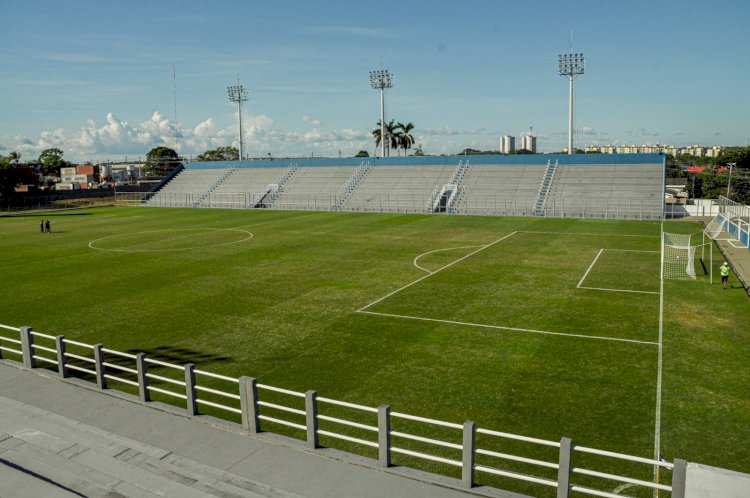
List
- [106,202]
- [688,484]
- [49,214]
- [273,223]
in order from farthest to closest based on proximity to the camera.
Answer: [106,202] → [49,214] → [273,223] → [688,484]

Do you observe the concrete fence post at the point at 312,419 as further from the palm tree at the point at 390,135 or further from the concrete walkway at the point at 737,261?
the palm tree at the point at 390,135

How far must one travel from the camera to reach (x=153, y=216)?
67625 millimetres

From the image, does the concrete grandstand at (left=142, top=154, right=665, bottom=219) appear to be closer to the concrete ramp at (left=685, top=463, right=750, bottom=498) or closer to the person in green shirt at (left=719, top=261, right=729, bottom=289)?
the person in green shirt at (left=719, top=261, right=729, bottom=289)

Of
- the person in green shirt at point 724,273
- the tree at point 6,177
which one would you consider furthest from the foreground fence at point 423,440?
the tree at point 6,177

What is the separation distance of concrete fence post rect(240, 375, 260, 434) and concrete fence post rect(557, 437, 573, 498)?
6.14m

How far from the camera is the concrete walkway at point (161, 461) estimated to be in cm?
991

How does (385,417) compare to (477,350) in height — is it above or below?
above

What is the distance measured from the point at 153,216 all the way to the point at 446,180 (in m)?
38.3

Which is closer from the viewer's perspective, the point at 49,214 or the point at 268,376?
the point at 268,376

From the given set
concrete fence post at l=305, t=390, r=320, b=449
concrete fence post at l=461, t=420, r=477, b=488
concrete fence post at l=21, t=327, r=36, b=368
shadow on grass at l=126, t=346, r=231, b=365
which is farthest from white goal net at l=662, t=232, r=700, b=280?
concrete fence post at l=21, t=327, r=36, b=368

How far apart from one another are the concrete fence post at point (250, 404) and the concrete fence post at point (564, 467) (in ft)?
20.1

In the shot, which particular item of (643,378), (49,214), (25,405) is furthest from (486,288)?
(49,214)

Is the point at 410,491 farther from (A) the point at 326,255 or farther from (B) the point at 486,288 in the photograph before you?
(A) the point at 326,255

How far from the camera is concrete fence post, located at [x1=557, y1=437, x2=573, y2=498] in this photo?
901 cm
